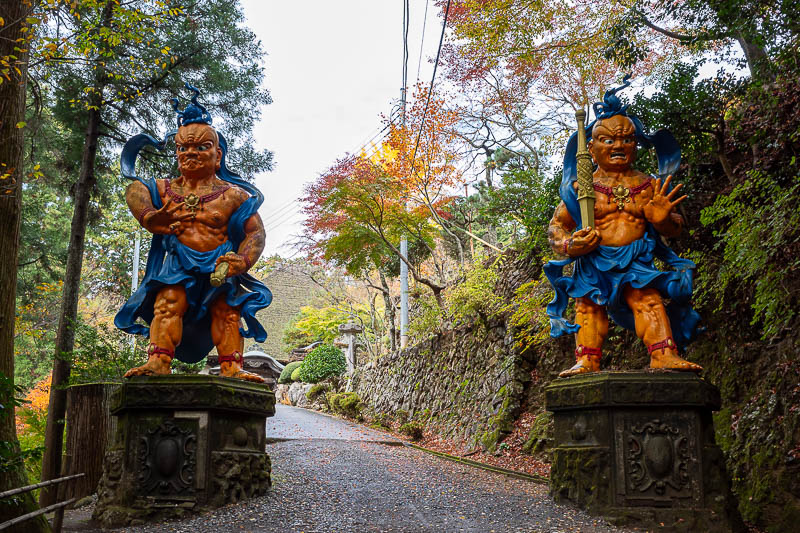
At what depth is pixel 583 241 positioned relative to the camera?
452cm

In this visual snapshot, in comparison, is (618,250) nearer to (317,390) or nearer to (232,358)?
(232,358)

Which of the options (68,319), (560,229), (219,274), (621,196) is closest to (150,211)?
(219,274)

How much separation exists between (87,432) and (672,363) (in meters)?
4.91

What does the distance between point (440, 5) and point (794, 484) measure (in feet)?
31.0

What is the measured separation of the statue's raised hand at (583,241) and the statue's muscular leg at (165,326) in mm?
2913

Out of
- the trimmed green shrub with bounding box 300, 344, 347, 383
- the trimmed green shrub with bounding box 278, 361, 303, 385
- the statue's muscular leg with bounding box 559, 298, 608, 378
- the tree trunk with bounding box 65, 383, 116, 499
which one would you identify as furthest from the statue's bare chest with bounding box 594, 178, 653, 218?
the trimmed green shrub with bounding box 278, 361, 303, 385

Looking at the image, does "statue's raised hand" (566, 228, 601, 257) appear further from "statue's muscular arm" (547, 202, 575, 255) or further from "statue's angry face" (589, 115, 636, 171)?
"statue's angry face" (589, 115, 636, 171)

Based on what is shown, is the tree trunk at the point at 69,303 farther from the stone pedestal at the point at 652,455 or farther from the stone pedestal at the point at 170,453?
the stone pedestal at the point at 652,455

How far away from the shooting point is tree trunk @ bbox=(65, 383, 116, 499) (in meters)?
5.57

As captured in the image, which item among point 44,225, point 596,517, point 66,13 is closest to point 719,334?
point 596,517

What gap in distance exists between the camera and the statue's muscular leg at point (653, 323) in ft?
14.1

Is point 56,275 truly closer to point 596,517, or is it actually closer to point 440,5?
point 440,5

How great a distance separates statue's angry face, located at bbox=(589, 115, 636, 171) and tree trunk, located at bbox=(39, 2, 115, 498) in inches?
225

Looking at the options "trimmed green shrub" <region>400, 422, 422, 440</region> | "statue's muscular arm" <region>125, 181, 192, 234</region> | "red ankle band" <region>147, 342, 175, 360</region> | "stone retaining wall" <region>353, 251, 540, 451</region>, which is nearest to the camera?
"red ankle band" <region>147, 342, 175, 360</region>
